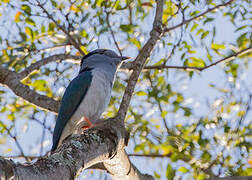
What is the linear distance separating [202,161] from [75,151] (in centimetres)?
236

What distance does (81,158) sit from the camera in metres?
2.29

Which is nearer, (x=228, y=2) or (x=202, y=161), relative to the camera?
(x=202, y=161)

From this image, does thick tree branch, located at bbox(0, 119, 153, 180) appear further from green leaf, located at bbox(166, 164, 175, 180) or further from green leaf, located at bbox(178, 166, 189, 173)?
green leaf, located at bbox(178, 166, 189, 173)

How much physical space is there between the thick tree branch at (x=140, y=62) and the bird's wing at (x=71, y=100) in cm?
78

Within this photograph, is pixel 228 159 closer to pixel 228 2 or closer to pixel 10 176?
pixel 228 2

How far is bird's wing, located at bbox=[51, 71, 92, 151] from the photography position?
4.11 m

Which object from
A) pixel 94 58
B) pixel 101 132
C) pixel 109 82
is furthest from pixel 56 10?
pixel 101 132

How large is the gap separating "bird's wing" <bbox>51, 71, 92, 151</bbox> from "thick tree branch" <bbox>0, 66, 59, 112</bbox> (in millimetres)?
121

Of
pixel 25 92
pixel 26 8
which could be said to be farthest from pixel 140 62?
pixel 26 8

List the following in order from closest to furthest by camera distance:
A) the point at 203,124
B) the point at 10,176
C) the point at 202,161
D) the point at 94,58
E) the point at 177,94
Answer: the point at 10,176, the point at 202,161, the point at 203,124, the point at 94,58, the point at 177,94

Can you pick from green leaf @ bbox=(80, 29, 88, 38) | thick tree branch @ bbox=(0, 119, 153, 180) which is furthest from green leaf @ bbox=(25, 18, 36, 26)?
thick tree branch @ bbox=(0, 119, 153, 180)

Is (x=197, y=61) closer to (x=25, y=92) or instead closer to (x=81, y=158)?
(x=25, y=92)

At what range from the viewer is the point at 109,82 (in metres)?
4.46

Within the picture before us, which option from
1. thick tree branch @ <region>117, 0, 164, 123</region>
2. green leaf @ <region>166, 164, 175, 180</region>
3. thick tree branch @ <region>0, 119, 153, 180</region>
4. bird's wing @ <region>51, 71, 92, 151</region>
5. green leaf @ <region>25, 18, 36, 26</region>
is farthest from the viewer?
green leaf @ <region>25, 18, 36, 26</region>
